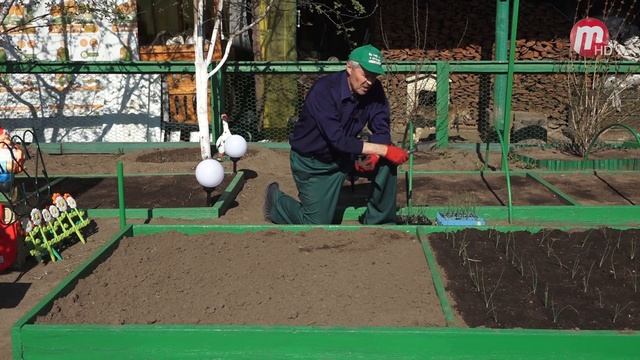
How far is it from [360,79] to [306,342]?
7.94 ft

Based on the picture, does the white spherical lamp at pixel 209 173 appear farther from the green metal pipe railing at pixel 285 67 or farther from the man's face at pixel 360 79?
the green metal pipe railing at pixel 285 67

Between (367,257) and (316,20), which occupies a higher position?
(316,20)

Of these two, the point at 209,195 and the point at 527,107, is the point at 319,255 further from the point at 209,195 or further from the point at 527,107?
the point at 527,107

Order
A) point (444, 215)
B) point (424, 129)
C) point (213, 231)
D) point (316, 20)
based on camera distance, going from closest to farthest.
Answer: point (213, 231)
point (444, 215)
point (424, 129)
point (316, 20)

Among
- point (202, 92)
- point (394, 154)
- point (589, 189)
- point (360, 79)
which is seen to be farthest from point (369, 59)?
point (202, 92)

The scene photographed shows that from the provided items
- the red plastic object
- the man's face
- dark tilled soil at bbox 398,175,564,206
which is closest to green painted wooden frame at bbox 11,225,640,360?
the red plastic object

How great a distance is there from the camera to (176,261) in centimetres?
459

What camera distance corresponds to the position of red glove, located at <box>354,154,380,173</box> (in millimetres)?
5352

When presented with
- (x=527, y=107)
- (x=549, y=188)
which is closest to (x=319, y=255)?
(x=549, y=188)

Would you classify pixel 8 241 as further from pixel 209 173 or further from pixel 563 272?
pixel 563 272

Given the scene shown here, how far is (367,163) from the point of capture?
5430 millimetres

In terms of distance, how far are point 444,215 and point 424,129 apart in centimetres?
486

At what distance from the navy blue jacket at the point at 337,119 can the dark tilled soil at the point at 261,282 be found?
0.75 m

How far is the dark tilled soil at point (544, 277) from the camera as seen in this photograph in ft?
12.0
